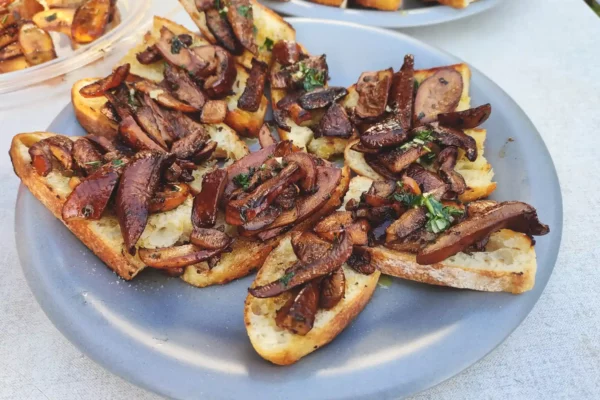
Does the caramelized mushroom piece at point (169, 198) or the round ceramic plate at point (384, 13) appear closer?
the caramelized mushroom piece at point (169, 198)

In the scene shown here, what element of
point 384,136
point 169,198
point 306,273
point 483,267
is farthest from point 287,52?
point 483,267

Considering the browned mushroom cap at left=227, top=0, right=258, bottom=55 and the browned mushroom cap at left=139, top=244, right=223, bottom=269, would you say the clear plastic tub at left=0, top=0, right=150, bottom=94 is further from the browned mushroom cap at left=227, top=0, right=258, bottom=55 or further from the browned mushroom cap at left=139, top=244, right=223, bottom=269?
the browned mushroom cap at left=139, top=244, right=223, bottom=269

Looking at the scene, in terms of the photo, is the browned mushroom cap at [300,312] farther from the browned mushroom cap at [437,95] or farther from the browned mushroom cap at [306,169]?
the browned mushroom cap at [437,95]

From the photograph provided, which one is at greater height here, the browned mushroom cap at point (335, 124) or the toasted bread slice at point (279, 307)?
the browned mushroom cap at point (335, 124)

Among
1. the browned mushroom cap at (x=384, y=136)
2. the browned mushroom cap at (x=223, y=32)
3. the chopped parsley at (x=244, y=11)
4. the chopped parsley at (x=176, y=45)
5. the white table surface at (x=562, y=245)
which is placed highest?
the chopped parsley at (x=244, y=11)

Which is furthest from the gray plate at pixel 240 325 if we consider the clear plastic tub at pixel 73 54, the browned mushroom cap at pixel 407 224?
the clear plastic tub at pixel 73 54

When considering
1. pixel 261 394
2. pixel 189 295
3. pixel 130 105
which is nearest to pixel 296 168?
pixel 189 295

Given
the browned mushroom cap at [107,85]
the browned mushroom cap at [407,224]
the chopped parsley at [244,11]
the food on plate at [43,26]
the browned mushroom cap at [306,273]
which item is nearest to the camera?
the browned mushroom cap at [306,273]
